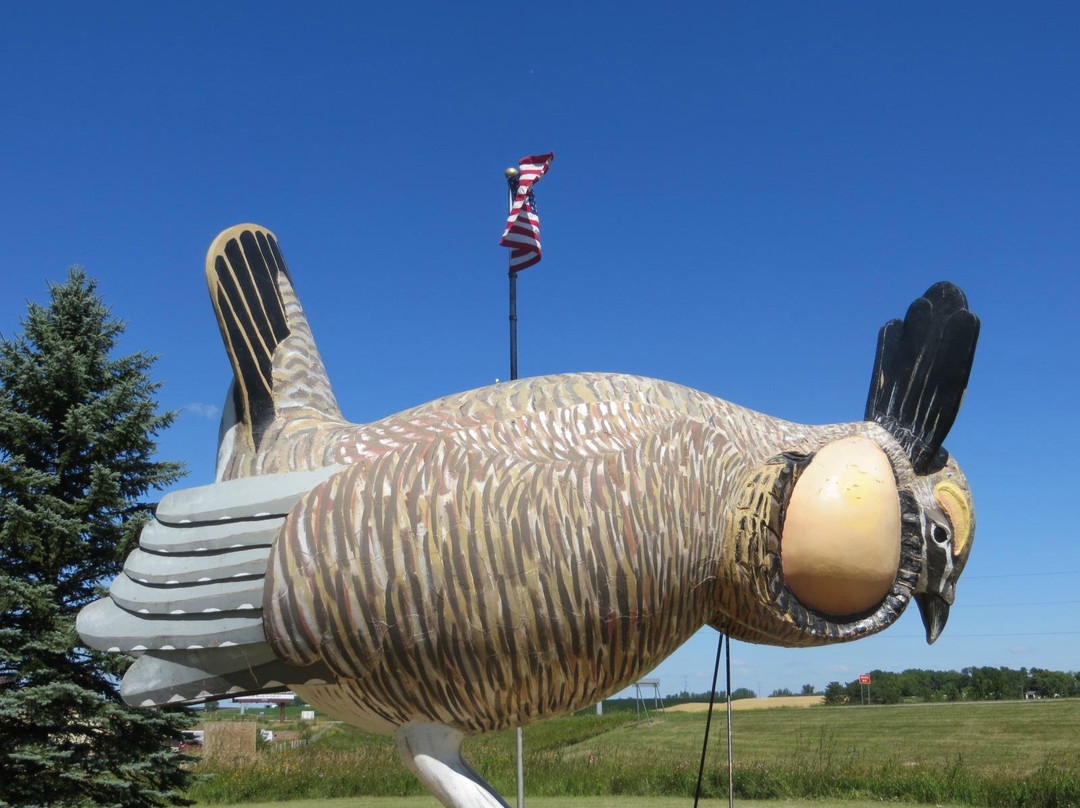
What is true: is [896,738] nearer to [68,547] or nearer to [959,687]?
[959,687]

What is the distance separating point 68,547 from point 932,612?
9.49 meters

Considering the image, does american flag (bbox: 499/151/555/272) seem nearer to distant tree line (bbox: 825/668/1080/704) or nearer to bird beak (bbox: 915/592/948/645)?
bird beak (bbox: 915/592/948/645)

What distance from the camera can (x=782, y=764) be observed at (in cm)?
1485

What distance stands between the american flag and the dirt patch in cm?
1724

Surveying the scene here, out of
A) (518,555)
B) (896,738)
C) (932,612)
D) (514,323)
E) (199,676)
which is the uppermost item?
(514,323)

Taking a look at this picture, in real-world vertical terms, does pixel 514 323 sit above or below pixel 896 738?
above

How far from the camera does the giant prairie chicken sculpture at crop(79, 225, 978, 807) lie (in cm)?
349

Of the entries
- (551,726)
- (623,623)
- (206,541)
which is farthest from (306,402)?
(551,726)

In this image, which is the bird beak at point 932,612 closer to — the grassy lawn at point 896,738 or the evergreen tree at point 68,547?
the evergreen tree at point 68,547

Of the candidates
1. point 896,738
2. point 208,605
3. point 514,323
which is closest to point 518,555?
point 208,605

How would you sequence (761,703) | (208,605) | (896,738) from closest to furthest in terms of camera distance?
(208,605)
(896,738)
(761,703)

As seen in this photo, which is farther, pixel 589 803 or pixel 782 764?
pixel 782 764

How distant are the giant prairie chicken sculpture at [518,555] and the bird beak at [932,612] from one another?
7 centimetres

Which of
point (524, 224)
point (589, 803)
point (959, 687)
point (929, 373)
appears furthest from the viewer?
point (959, 687)
